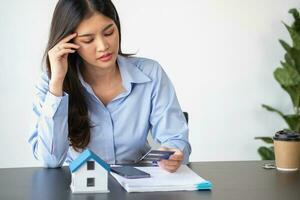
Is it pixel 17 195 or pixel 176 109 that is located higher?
pixel 176 109

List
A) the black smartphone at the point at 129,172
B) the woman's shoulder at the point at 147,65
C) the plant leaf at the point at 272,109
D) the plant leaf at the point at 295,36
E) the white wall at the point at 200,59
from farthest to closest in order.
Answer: the plant leaf at the point at 272,109, the plant leaf at the point at 295,36, the white wall at the point at 200,59, the woman's shoulder at the point at 147,65, the black smartphone at the point at 129,172

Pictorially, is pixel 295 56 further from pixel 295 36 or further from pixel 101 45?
pixel 101 45

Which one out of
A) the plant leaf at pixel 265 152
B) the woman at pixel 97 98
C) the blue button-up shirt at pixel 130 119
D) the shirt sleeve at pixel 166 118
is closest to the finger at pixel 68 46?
the woman at pixel 97 98

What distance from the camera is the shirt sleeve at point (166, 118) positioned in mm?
1884

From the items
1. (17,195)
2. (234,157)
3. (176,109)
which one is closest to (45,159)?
(17,195)

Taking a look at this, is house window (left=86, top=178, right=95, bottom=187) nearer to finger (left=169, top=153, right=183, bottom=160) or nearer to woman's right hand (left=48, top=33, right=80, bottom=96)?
finger (left=169, top=153, right=183, bottom=160)

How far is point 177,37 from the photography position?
11.4 ft

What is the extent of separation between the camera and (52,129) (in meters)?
1.73

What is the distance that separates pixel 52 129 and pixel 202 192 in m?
0.61

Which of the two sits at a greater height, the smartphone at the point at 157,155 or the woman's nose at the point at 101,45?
the woman's nose at the point at 101,45

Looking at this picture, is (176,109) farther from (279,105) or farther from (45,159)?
(279,105)

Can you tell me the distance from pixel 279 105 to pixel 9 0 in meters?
2.03

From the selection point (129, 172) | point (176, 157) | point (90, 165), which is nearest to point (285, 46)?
point (176, 157)

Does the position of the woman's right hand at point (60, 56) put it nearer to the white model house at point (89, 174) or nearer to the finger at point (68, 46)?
the finger at point (68, 46)
